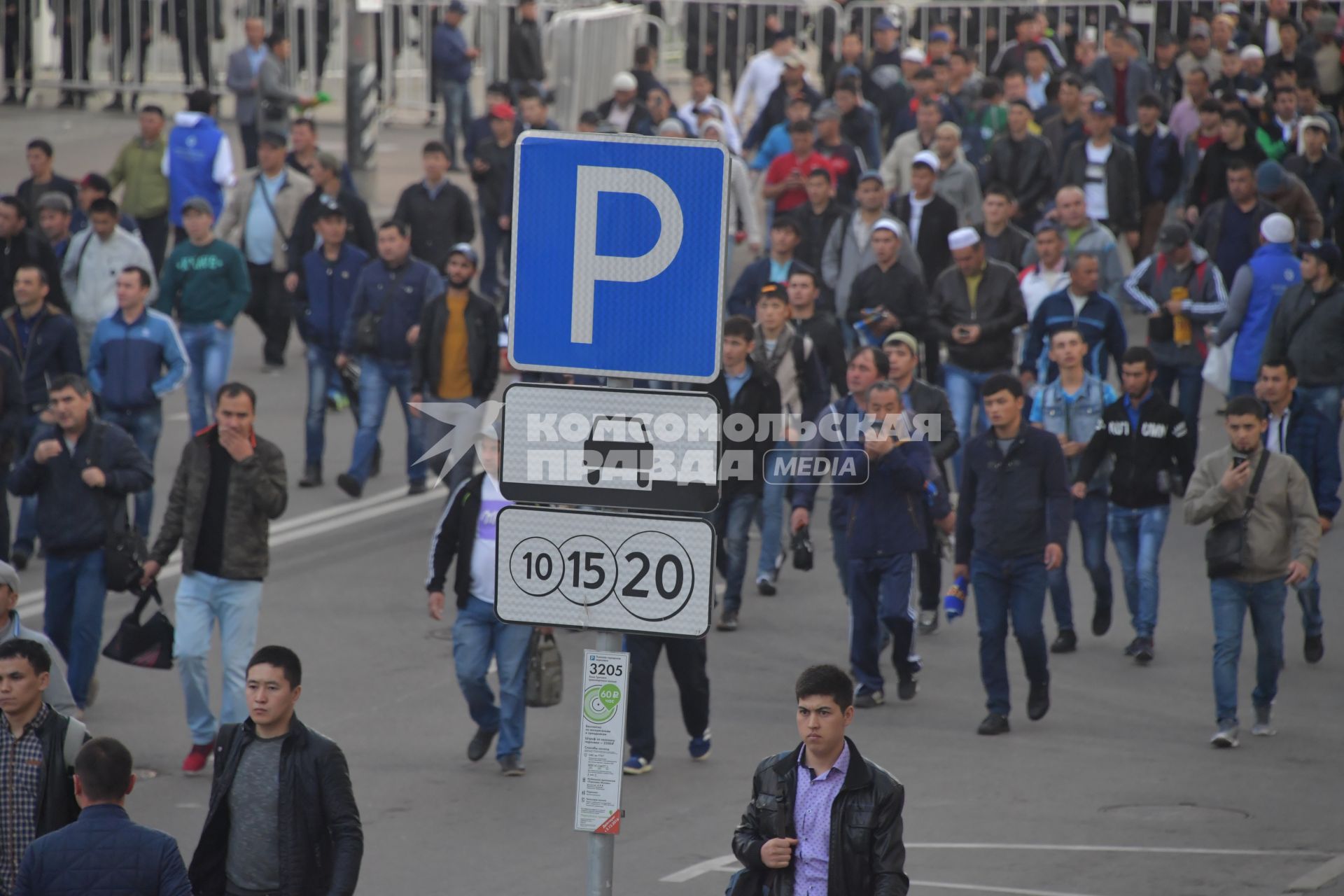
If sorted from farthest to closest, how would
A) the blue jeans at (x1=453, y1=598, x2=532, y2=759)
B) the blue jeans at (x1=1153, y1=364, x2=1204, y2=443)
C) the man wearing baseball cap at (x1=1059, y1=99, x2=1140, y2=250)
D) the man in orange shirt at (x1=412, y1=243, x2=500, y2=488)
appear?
the man wearing baseball cap at (x1=1059, y1=99, x2=1140, y2=250)
the blue jeans at (x1=1153, y1=364, x2=1204, y2=443)
the man in orange shirt at (x1=412, y1=243, x2=500, y2=488)
the blue jeans at (x1=453, y1=598, x2=532, y2=759)

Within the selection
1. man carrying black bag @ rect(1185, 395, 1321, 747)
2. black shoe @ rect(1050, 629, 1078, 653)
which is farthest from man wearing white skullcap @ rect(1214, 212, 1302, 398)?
man carrying black bag @ rect(1185, 395, 1321, 747)

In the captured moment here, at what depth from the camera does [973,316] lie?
50.7 ft

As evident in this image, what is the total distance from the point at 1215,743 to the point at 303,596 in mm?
6232

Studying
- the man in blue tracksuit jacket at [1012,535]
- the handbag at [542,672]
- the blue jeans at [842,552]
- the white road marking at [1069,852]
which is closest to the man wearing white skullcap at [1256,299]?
the man in blue tracksuit jacket at [1012,535]

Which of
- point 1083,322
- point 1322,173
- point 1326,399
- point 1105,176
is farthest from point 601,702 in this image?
point 1105,176

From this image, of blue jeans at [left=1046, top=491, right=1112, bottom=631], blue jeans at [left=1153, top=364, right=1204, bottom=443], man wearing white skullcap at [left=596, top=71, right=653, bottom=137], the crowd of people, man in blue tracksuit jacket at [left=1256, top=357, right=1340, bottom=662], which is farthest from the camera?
man wearing white skullcap at [left=596, top=71, right=653, bottom=137]

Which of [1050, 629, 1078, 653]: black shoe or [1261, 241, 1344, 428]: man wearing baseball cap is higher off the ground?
[1261, 241, 1344, 428]: man wearing baseball cap

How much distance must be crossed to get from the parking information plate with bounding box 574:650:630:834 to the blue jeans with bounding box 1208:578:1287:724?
6244 millimetres

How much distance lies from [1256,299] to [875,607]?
16.7ft

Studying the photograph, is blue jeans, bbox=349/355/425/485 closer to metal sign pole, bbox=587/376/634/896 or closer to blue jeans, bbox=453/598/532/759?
blue jeans, bbox=453/598/532/759

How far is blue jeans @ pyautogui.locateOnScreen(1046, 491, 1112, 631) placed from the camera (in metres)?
13.1

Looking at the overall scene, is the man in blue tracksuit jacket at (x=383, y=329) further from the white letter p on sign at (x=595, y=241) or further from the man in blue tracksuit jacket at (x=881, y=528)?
the white letter p on sign at (x=595, y=241)

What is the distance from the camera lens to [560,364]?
5.71 meters

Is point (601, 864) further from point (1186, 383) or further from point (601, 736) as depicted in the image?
point (1186, 383)
